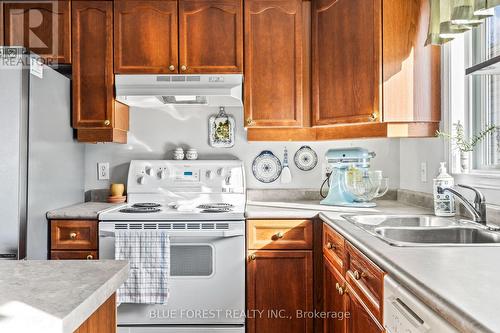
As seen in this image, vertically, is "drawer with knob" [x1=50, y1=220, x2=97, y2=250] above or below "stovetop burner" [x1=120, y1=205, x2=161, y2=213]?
below

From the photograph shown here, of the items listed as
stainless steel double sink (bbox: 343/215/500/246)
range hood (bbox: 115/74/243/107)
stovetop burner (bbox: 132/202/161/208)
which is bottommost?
stainless steel double sink (bbox: 343/215/500/246)

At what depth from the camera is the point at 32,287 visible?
2.86 ft

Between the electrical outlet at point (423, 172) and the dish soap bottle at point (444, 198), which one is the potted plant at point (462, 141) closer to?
the dish soap bottle at point (444, 198)

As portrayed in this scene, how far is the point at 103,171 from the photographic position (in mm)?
2930

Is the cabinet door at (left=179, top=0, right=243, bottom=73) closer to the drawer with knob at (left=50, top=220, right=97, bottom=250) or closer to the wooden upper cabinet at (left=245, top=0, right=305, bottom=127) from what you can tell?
the wooden upper cabinet at (left=245, top=0, right=305, bottom=127)

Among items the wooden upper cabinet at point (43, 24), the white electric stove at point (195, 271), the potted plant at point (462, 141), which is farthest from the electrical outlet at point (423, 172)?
the wooden upper cabinet at point (43, 24)

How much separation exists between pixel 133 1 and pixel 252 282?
191cm

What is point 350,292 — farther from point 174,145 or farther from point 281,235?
point 174,145

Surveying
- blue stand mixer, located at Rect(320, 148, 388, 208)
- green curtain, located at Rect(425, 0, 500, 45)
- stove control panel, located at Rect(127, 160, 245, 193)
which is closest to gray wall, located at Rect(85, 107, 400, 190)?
stove control panel, located at Rect(127, 160, 245, 193)

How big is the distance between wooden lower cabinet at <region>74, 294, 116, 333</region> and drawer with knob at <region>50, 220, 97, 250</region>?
53.4 inches

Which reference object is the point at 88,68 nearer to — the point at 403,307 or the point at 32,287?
the point at 32,287

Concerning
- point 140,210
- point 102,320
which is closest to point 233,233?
point 140,210

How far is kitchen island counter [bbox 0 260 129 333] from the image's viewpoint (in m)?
0.71

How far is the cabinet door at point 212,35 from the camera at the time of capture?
8.50ft
